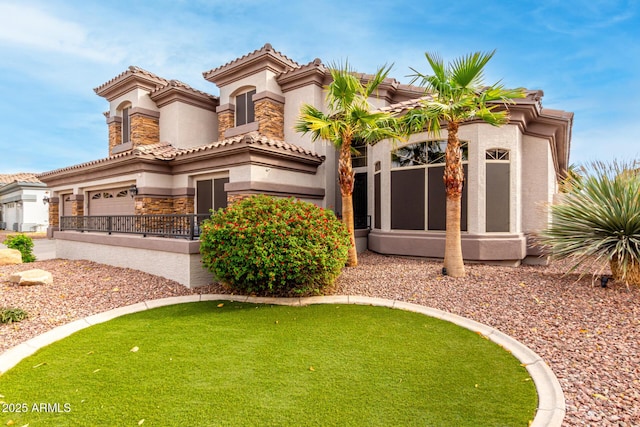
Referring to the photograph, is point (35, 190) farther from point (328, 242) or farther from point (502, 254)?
point (502, 254)

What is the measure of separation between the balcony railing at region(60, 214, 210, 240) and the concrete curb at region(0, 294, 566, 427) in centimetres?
224

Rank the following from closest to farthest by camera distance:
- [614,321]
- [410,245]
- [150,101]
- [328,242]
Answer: [614,321] → [328,242] → [410,245] → [150,101]

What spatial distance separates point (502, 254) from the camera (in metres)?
10.1

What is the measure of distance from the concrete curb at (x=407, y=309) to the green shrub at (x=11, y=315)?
105cm

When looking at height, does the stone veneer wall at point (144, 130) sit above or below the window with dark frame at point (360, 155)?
above

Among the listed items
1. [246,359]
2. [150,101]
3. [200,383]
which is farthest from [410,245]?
[150,101]

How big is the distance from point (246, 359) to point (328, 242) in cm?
341

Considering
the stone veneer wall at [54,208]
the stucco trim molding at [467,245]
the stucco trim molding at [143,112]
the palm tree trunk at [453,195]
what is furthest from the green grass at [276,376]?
the stone veneer wall at [54,208]

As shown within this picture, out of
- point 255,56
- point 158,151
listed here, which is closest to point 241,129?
point 255,56

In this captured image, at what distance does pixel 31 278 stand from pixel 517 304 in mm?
11469

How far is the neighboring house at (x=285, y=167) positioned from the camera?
1027cm

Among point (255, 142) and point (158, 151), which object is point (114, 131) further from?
point (255, 142)

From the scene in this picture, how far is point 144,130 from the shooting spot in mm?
17453

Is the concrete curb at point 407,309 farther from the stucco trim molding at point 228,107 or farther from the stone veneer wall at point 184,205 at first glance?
the stucco trim molding at point 228,107
